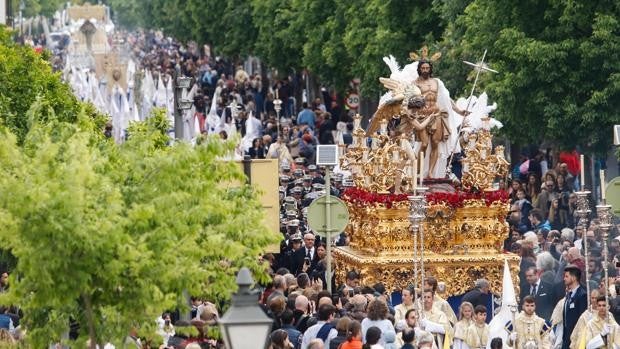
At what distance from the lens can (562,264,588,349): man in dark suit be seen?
→ 26250 millimetres

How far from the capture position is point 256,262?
21.4 metres

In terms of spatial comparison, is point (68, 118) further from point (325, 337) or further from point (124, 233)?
point (124, 233)

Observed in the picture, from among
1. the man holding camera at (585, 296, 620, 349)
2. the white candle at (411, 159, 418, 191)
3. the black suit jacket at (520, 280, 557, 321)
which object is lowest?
the man holding camera at (585, 296, 620, 349)

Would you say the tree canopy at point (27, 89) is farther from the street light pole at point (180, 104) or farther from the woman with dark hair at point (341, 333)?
the woman with dark hair at point (341, 333)

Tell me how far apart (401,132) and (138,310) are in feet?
37.1

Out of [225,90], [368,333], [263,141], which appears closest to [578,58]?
[263,141]

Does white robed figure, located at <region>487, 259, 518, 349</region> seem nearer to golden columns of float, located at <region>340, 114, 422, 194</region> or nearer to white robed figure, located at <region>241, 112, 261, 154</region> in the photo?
golden columns of float, located at <region>340, 114, 422, 194</region>

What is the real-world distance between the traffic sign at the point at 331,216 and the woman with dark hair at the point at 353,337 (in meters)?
6.70

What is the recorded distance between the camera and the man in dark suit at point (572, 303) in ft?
86.1

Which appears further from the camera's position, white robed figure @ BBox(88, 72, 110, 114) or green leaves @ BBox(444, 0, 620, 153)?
white robed figure @ BBox(88, 72, 110, 114)

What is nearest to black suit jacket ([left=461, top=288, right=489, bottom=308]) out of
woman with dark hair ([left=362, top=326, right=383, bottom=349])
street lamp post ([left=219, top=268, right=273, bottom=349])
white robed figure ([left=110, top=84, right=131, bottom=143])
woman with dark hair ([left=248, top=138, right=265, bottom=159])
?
woman with dark hair ([left=362, top=326, right=383, bottom=349])

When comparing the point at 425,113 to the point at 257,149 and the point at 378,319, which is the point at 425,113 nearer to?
the point at 378,319

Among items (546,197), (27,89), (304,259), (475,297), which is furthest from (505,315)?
(546,197)

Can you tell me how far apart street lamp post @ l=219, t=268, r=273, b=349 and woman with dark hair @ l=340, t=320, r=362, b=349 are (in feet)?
20.0
